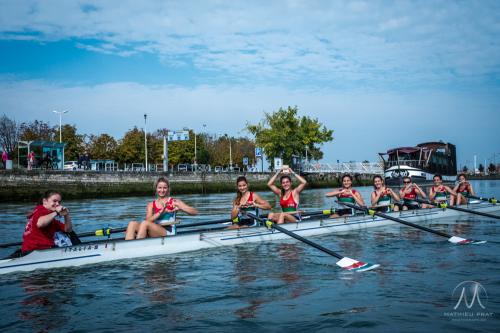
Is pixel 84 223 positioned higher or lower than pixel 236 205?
lower

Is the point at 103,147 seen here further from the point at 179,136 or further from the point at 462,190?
the point at 462,190

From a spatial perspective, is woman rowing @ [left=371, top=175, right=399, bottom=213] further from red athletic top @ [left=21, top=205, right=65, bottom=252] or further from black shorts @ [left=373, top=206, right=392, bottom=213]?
red athletic top @ [left=21, top=205, right=65, bottom=252]

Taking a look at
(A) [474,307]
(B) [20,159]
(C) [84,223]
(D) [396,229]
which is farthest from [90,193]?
(A) [474,307]

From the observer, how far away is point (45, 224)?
27.8ft

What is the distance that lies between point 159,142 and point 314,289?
70.8 m

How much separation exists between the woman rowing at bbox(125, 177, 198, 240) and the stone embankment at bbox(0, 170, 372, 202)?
27.6 meters

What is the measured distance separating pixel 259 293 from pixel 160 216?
3.89 meters

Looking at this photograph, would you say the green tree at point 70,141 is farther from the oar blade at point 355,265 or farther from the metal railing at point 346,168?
the oar blade at point 355,265

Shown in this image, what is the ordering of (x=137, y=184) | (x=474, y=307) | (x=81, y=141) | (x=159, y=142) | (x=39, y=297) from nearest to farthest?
(x=474, y=307)
(x=39, y=297)
(x=137, y=184)
(x=81, y=141)
(x=159, y=142)

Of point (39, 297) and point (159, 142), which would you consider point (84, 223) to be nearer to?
point (39, 297)

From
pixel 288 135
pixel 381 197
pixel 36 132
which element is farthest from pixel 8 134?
pixel 381 197

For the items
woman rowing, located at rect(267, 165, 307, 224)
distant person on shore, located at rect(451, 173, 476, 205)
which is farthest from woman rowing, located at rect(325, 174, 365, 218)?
distant person on shore, located at rect(451, 173, 476, 205)

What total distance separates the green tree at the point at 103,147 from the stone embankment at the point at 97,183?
2327cm

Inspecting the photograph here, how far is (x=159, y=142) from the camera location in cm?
7631
